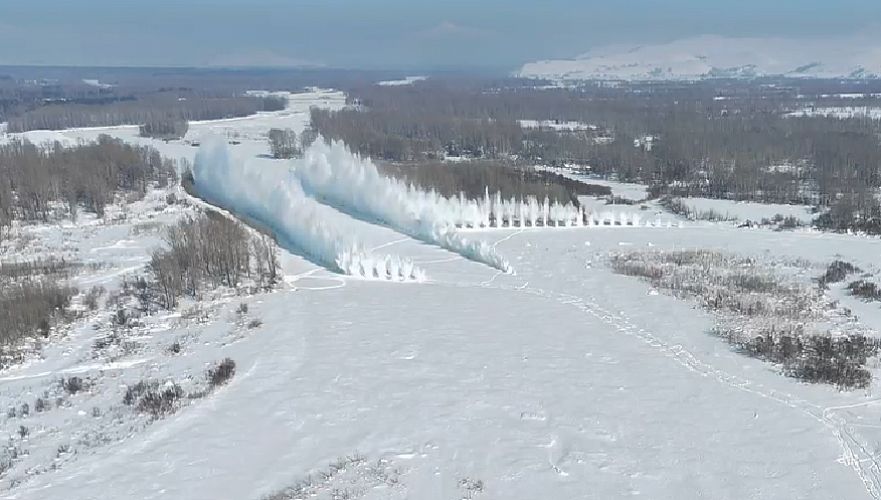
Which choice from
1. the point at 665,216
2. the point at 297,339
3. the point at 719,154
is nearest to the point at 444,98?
the point at 719,154

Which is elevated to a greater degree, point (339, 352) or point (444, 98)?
point (444, 98)

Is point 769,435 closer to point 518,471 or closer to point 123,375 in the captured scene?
point 518,471

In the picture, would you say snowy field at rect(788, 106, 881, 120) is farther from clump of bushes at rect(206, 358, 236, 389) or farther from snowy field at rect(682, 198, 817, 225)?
clump of bushes at rect(206, 358, 236, 389)

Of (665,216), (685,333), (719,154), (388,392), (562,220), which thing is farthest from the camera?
(719,154)

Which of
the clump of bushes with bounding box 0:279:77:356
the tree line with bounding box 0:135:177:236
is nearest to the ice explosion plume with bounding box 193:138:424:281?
the tree line with bounding box 0:135:177:236

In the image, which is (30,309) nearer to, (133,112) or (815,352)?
(815,352)

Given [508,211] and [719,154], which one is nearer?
[508,211]

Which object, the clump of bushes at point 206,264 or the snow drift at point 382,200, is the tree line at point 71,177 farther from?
the clump of bushes at point 206,264

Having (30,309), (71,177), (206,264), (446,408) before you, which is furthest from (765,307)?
(71,177)
